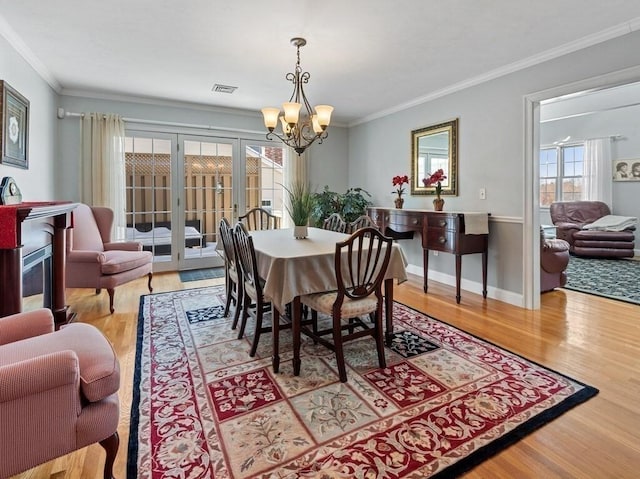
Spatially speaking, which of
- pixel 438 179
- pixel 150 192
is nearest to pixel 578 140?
pixel 438 179

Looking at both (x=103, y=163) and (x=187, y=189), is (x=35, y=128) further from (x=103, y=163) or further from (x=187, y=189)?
(x=187, y=189)

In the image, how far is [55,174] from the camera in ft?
14.3

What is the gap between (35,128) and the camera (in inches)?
143

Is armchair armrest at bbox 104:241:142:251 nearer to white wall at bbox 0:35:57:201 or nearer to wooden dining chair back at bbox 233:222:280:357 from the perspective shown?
white wall at bbox 0:35:57:201

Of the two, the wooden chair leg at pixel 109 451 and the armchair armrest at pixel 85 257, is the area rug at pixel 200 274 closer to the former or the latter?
the armchair armrest at pixel 85 257

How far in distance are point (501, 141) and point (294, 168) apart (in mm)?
3184

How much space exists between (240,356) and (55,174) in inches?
145

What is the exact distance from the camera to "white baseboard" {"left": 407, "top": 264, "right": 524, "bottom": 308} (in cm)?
366

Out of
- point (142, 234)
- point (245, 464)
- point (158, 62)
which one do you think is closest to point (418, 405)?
point (245, 464)

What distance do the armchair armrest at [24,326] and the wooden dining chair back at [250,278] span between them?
3.67ft

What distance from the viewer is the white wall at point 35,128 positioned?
2979 mm

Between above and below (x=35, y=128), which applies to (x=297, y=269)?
below

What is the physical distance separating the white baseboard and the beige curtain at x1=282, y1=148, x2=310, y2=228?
7.60 feet

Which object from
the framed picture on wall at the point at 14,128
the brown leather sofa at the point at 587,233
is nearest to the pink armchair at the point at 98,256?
the framed picture on wall at the point at 14,128
